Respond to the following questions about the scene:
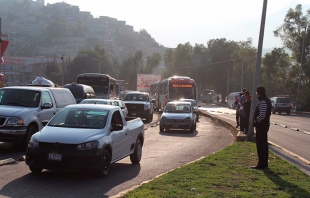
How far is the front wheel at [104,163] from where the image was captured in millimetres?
9914

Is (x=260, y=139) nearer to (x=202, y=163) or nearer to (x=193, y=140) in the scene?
(x=202, y=163)

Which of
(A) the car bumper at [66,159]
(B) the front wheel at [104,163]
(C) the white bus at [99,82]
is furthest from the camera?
(C) the white bus at [99,82]

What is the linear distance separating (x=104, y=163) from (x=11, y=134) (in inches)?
178

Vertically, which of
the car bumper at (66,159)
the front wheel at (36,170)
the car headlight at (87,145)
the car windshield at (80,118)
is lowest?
the front wheel at (36,170)

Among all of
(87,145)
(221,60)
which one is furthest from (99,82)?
(221,60)

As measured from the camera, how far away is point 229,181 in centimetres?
905

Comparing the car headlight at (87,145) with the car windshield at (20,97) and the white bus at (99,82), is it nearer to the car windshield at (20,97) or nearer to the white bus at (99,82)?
the car windshield at (20,97)

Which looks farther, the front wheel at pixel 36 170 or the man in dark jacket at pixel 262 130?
the man in dark jacket at pixel 262 130

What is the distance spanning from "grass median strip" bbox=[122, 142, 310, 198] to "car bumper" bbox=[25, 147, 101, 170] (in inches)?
58.0

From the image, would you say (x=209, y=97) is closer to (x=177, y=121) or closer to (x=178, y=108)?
(x=178, y=108)

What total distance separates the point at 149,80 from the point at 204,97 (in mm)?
22450

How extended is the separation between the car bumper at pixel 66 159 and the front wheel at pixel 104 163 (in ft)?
→ 0.56

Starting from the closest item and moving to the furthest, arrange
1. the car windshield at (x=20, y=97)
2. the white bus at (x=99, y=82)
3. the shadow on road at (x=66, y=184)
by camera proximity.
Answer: the shadow on road at (x=66, y=184) < the car windshield at (x=20, y=97) < the white bus at (x=99, y=82)

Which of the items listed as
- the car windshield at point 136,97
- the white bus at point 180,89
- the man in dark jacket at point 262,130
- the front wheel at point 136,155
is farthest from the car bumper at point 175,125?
the white bus at point 180,89
